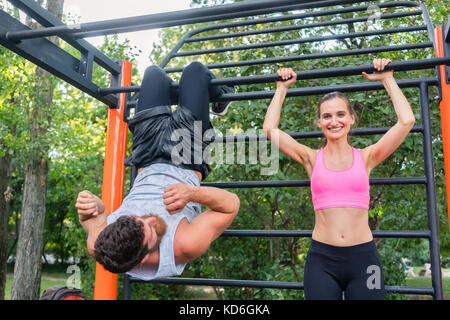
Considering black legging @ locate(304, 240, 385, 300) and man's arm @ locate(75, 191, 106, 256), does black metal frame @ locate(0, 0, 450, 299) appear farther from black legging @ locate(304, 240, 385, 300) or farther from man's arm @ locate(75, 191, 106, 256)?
man's arm @ locate(75, 191, 106, 256)

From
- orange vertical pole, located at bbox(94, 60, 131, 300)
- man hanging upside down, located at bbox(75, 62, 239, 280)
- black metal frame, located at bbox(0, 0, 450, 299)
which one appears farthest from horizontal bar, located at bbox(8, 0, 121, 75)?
man hanging upside down, located at bbox(75, 62, 239, 280)

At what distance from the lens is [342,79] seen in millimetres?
3584

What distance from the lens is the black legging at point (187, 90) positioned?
179 cm

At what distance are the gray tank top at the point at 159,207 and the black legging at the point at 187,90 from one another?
11.7 inches

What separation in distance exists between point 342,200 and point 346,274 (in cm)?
30

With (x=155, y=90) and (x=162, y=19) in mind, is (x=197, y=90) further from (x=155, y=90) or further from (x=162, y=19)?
(x=162, y=19)

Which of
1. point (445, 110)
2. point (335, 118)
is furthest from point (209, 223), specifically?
point (445, 110)

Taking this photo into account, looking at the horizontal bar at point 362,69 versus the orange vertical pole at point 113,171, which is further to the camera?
the orange vertical pole at point 113,171

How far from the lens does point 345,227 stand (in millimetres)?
1493

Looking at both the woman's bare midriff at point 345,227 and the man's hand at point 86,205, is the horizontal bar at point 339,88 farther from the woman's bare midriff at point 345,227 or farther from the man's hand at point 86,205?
the man's hand at point 86,205

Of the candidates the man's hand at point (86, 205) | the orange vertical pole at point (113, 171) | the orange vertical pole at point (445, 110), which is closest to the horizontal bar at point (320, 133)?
the orange vertical pole at point (445, 110)

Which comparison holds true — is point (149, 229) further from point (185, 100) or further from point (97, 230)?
point (185, 100)

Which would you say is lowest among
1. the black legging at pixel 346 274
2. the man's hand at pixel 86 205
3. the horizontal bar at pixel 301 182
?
the black legging at pixel 346 274
